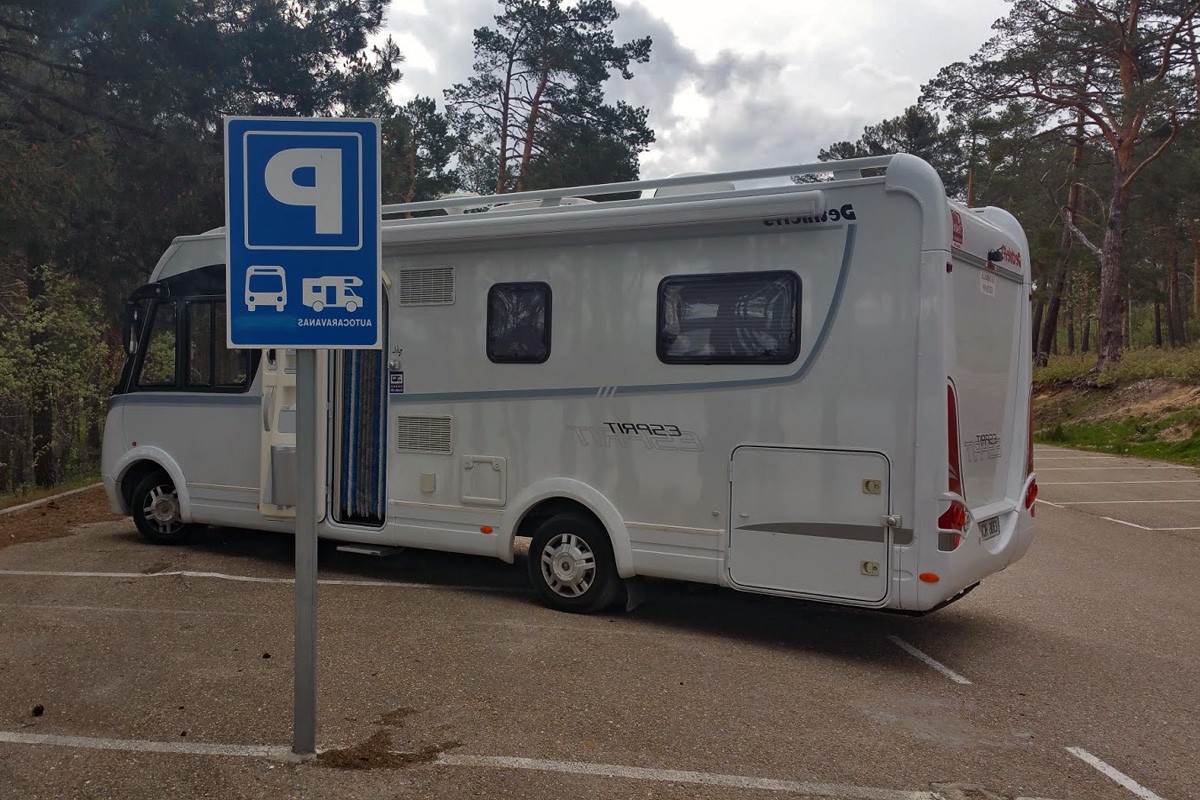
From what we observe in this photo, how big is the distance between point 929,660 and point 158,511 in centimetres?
654

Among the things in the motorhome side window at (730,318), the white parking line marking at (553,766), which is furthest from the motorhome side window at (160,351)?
the white parking line marking at (553,766)

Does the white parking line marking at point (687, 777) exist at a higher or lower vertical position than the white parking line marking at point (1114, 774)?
higher

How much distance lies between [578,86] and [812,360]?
21.3m

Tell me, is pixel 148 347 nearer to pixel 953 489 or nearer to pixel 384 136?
pixel 953 489

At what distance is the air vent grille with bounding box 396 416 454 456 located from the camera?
729cm

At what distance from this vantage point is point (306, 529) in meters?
4.11

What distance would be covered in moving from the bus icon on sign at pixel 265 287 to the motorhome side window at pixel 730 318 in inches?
117

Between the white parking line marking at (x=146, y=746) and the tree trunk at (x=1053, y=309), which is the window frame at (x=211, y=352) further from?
the tree trunk at (x=1053, y=309)

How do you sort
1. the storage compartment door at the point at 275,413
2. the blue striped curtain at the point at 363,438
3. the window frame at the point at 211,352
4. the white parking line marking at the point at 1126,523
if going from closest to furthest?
the blue striped curtain at the point at 363,438, the storage compartment door at the point at 275,413, the window frame at the point at 211,352, the white parking line marking at the point at 1126,523

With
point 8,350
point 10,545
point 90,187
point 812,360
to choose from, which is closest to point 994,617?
point 812,360

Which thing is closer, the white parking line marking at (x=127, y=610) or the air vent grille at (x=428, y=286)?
the white parking line marking at (x=127, y=610)

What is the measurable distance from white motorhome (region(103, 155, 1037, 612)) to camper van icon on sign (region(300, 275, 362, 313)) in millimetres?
1210

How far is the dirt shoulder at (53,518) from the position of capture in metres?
9.94

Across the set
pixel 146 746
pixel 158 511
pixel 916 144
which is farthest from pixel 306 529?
pixel 916 144
